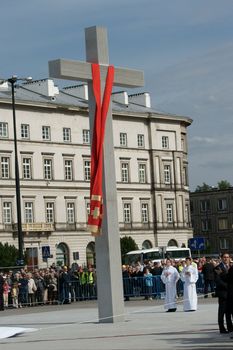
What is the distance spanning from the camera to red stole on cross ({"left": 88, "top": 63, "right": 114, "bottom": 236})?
25.2 metres

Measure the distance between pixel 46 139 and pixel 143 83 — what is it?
6845 centimetres

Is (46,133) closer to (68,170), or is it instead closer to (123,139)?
(68,170)

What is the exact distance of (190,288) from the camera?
102 feet

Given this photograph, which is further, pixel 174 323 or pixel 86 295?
pixel 86 295

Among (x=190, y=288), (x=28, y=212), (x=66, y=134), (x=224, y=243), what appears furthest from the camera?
(x=224, y=243)

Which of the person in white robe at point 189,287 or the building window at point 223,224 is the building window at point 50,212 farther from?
the person in white robe at point 189,287

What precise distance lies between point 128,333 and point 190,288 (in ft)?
29.8

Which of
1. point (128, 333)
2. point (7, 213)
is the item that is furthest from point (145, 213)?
point (128, 333)

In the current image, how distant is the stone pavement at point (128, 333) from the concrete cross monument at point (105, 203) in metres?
0.67

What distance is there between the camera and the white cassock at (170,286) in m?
31.4

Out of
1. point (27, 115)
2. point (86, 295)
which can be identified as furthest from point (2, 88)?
point (86, 295)

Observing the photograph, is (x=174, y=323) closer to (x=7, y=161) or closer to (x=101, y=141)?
(x=101, y=141)

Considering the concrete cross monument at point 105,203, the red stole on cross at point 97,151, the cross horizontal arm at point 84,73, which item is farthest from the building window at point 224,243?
the red stole on cross at point 97,151

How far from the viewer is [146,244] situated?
105 m
